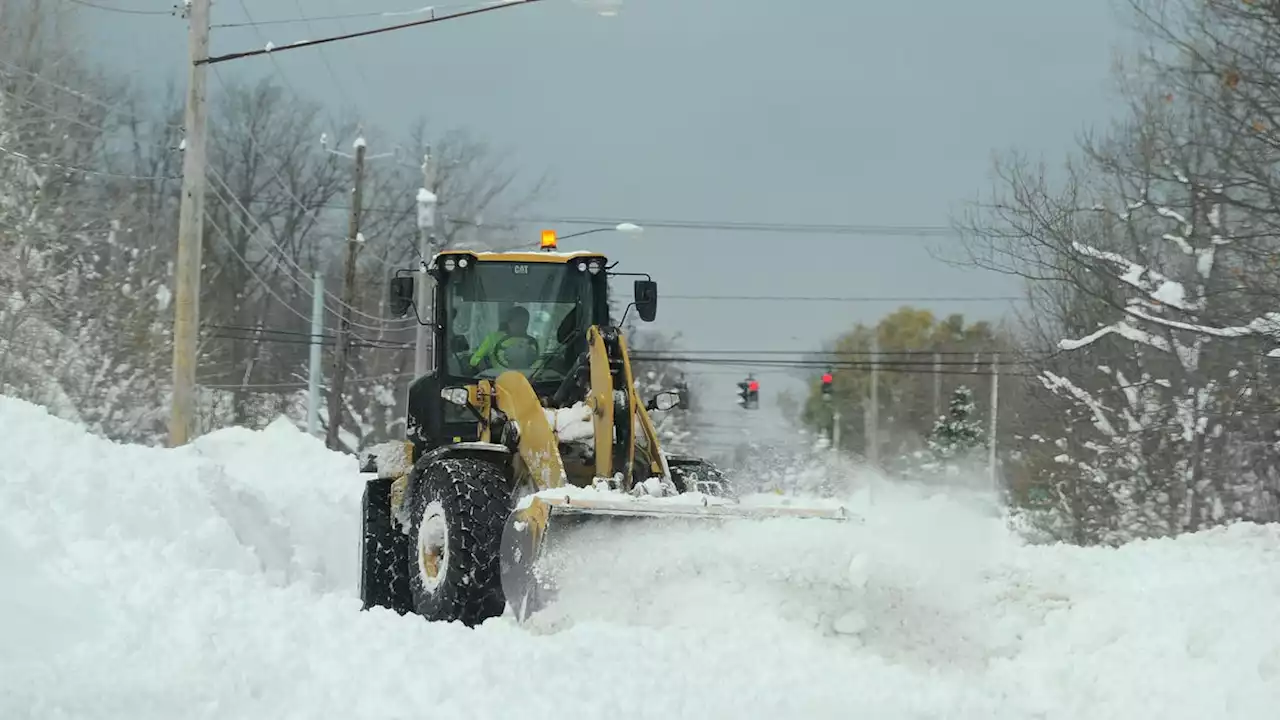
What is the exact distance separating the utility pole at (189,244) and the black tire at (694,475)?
35.3 feet

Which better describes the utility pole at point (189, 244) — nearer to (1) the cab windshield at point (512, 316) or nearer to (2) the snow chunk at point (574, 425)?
(1) the cab windshield at point (512, 316)

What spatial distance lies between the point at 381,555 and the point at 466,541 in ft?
8.60

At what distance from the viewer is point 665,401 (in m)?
11.0

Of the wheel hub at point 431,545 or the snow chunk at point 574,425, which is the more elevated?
the snow chunk at point 574,425

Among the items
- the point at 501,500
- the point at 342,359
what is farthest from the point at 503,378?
the point at 342,359

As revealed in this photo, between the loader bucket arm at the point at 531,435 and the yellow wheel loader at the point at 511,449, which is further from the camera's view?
the loader bucket arm at the point at 531,435

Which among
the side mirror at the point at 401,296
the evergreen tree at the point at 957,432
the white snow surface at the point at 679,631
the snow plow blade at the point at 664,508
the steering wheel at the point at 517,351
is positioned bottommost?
the evergreen tree at the point at 957,432

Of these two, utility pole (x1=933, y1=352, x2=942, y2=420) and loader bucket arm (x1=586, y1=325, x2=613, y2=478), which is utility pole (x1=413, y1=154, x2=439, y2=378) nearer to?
loader bucket arm (x1=586, y1=325, x2=613, y2=478)

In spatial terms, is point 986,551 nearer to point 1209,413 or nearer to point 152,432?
point 1209,413

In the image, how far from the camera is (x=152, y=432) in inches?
1441

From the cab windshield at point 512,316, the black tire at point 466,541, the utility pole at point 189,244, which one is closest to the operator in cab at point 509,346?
the cab windshield at point 512,316

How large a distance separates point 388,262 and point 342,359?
664 inches

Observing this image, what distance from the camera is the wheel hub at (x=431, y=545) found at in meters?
9.44

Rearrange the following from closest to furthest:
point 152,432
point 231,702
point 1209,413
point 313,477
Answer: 1. point 231,702
2. point 1209,413
3. point 313,477
4. point 152,432
